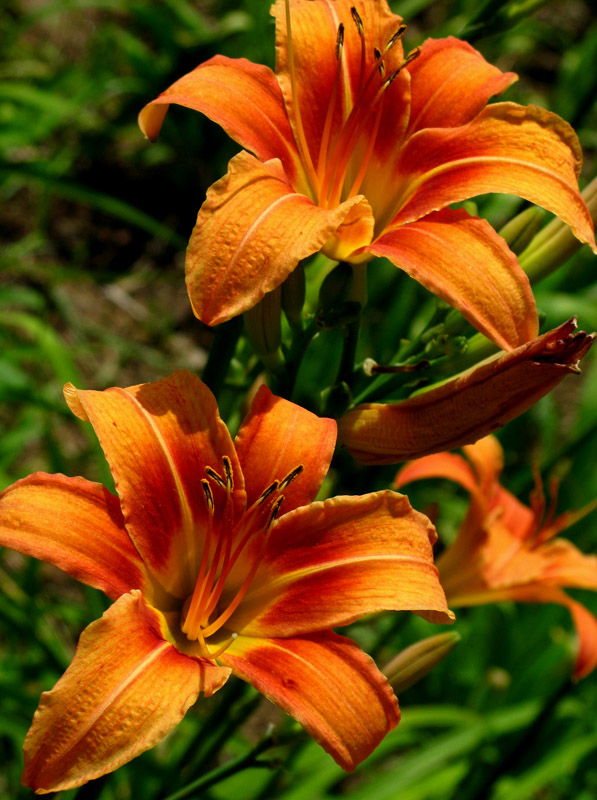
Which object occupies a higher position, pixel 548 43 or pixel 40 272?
pixel 548 43

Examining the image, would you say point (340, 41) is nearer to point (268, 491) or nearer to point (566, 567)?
point (268, 491)

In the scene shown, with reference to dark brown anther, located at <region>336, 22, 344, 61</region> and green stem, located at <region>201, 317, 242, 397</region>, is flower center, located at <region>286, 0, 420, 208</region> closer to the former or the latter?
dark brown anther, located at <region>336, 22, 344, 61</region>

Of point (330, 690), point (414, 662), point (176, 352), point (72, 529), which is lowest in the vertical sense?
point (176, 352)

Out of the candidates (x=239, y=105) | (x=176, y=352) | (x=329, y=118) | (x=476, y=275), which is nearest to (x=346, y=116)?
(x=329, y=118)

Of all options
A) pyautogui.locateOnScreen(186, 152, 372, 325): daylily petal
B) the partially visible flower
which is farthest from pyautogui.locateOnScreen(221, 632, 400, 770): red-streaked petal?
pyautogui.locateOnScreen(186, 152, 372, 325): daylily petal

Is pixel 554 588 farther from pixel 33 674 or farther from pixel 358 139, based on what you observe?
pixel 33 674

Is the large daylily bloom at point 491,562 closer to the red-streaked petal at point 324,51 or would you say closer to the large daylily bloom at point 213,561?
the large daylily bloom at point 213,561

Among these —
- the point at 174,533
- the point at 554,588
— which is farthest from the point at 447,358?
the point at 554,588
